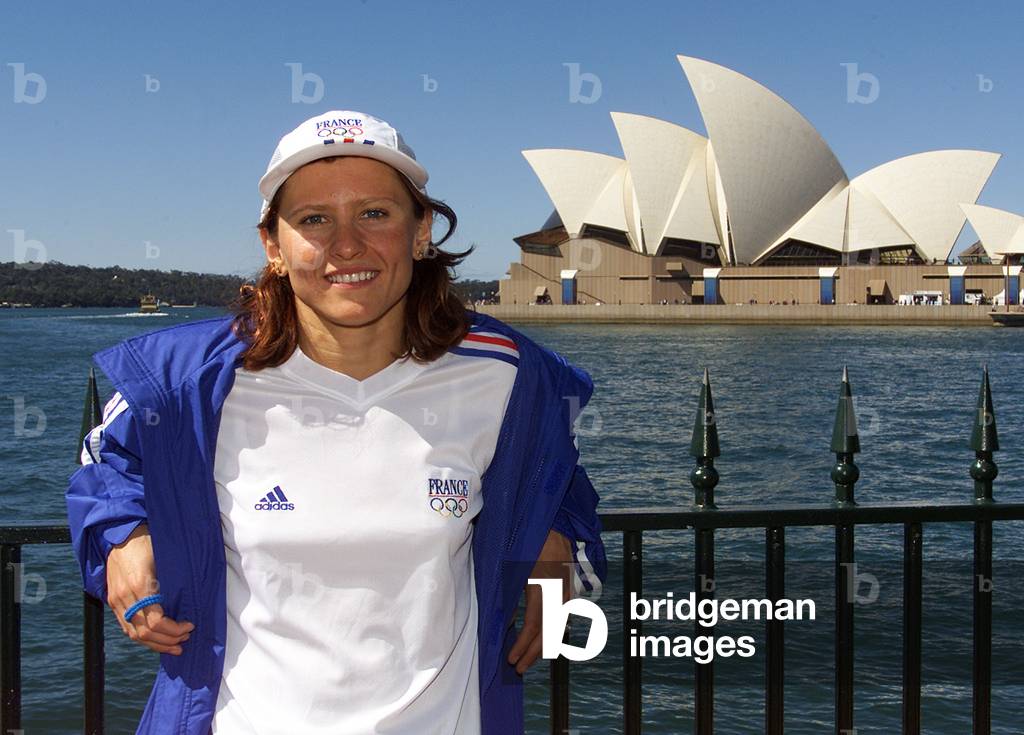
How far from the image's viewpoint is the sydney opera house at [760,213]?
138 feet

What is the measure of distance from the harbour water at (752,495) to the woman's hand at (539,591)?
27.5 inches

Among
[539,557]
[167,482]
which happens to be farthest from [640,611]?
[167,482]

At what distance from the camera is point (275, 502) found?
115 cm

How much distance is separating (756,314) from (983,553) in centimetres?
4193

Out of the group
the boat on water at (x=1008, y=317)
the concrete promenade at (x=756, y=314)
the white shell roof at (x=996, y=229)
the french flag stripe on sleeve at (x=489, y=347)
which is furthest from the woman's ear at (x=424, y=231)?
the white shell roof at (x=996, y=229)

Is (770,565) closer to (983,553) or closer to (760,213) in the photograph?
(983,553)

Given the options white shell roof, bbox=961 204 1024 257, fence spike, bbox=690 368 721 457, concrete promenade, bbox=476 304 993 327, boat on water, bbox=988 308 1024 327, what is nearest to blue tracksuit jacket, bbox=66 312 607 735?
fence spike, bbox=690 368 721 457

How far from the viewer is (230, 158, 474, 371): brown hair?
122 cm

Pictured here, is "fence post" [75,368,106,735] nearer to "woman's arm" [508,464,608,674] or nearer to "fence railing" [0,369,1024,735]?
"fence railing" [0,369,1024,735]

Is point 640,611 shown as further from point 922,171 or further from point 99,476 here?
point 922,171

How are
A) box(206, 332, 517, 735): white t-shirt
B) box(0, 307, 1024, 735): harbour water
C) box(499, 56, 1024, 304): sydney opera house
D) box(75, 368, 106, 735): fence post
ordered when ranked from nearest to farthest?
box(206, 332, 517, 735): white t-shirt
box(75, 368, 106, 735): fence post
box(0, 307, 1024, 735): harbour water
box(499, 56, 1024, 304): sydney opera house

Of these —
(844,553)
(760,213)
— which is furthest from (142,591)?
Result: (760,213)

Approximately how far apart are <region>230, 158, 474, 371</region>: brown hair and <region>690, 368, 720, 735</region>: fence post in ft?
1.97

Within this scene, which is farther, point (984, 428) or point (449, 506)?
point (984, 428)
